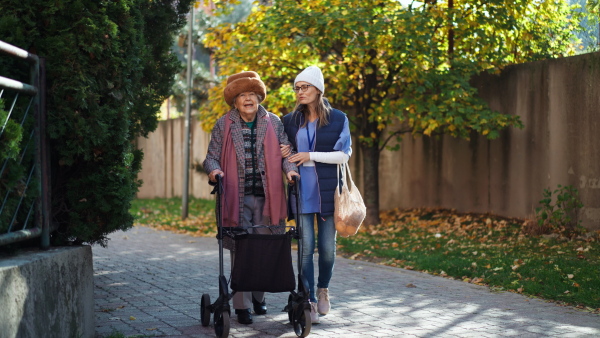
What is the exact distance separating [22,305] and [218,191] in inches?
79.0

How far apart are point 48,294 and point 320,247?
2500mm

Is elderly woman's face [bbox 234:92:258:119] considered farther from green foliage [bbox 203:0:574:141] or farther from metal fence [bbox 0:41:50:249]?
green foliage [bbox 203:0:574:141]

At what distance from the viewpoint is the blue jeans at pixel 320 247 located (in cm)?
652

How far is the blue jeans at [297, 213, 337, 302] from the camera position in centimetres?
652

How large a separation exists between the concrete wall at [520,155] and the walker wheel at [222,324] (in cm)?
727

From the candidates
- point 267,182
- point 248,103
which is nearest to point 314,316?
point 267,182

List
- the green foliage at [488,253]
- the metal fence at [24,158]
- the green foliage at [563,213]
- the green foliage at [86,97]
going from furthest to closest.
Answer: the green foliage at [563,213] → the green foliage at [488,253] → the green foliage at [86,97] → the metal fence at [24,158]

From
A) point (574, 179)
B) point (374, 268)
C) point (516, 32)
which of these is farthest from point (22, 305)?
point (516, 32)

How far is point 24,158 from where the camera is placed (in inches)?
199

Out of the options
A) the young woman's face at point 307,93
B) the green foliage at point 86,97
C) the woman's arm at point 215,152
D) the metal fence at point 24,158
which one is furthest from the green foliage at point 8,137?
the young woman's face at point 307,93

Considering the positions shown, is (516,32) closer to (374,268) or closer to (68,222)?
(374,268)

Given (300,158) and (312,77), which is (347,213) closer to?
(300,158)

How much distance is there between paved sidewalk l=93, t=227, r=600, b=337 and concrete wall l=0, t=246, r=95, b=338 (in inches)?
23.1

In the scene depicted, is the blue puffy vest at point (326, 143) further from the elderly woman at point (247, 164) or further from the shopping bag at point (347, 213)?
the elderly woman at point (247, 164)
